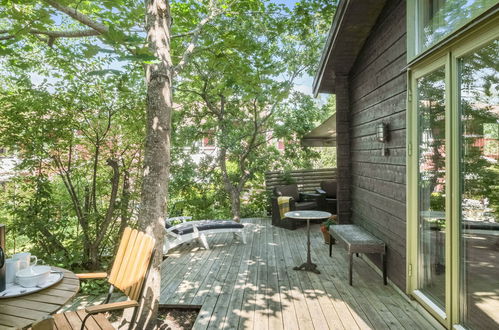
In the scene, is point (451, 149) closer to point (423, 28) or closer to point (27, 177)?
point (423, 28)

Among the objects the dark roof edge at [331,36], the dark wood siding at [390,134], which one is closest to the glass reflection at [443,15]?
the dark wood siding at [390,134]

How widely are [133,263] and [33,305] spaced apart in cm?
71

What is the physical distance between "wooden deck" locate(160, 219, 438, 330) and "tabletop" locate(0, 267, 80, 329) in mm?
1393

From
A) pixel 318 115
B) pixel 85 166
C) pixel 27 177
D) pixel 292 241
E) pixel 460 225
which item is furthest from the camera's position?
pixel 318 115

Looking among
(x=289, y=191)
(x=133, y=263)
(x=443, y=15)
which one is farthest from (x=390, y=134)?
(x=289, y=191)

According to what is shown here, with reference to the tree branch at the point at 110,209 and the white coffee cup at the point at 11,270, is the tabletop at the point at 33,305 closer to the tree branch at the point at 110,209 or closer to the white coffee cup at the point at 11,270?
the white coffee cup at the point at 11,270

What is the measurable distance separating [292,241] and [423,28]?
4231 mm

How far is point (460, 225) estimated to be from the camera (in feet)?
8.04

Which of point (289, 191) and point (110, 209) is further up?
point (110, 209)

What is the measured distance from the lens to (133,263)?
2320 mm

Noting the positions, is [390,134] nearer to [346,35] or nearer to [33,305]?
[346,35]

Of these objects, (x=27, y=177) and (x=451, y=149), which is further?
(x=27, y=177)

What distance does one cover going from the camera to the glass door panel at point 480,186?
6.97ft

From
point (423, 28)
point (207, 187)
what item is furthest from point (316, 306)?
point (207, 187)
